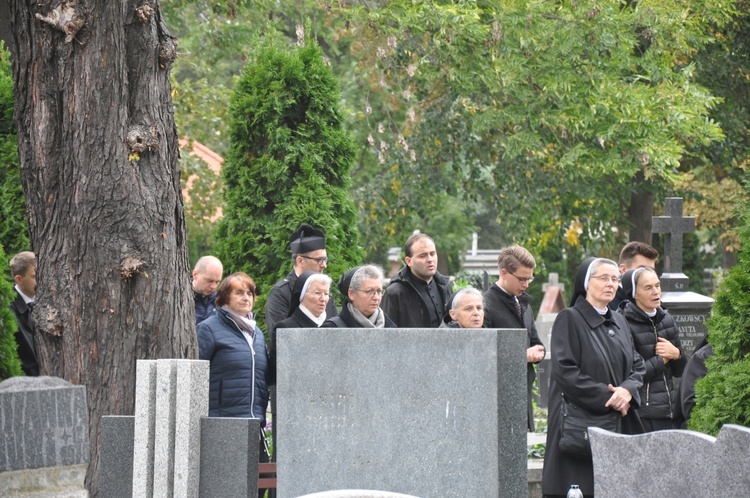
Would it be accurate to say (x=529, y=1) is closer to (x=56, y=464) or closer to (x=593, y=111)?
(x=593, y=111)

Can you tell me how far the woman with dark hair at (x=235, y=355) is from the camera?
7410 millimetres

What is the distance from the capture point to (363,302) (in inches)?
292

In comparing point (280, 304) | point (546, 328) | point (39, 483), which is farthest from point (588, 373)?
point (546, 328)

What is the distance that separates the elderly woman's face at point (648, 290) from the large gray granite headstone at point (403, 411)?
2.37 metres

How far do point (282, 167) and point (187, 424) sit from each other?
13.8 feet

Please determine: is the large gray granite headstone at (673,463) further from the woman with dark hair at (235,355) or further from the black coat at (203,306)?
the black coat at (203,306)

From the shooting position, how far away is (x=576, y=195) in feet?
67.0

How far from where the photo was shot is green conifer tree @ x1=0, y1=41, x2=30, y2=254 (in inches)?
408

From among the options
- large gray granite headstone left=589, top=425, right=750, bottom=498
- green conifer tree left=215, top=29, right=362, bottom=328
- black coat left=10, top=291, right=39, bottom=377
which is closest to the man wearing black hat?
green conifer tree left=215, top=29, right=362, bottom=328

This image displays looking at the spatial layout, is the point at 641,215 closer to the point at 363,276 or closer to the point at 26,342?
the point at 363,276

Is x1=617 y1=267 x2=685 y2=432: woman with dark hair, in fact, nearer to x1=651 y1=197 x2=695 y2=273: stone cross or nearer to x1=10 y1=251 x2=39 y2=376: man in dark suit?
x1=10 y1=251 x2=39 y2=376: man in dark suit

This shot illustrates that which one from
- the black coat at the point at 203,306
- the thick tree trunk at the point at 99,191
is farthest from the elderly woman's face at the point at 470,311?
the black coat at the point at 203,306

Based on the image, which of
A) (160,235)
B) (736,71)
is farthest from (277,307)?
(736,71)

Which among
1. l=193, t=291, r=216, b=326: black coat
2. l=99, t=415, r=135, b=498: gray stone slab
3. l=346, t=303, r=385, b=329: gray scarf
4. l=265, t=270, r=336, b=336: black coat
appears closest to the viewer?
l=99, t=415, r=135, b=498: gray stone slab
